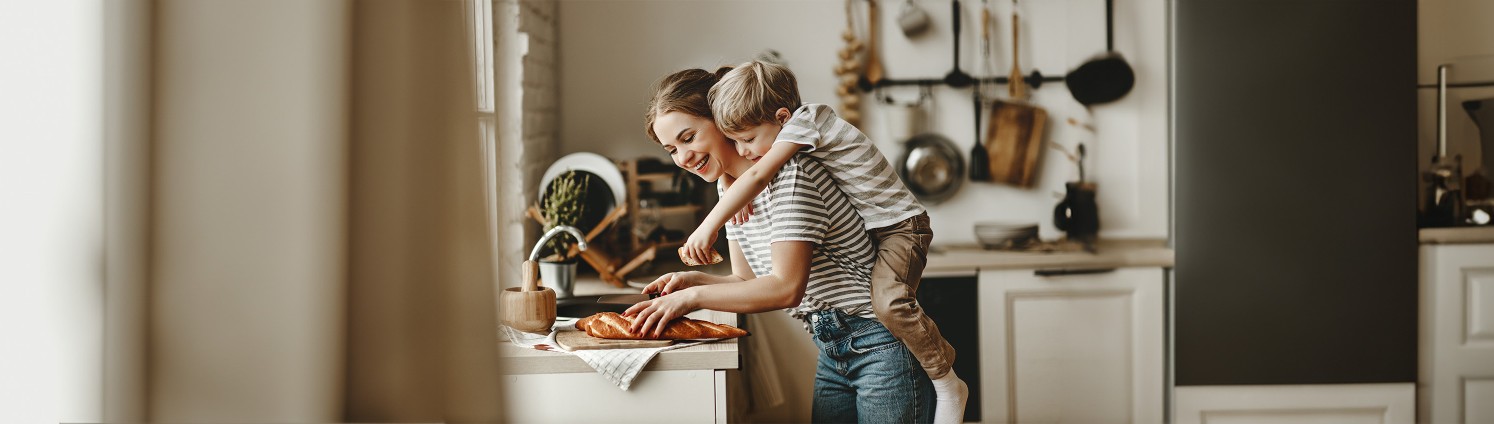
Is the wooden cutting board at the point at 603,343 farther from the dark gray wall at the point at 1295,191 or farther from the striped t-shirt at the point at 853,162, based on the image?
the dark gray wall at the point at 1295,191

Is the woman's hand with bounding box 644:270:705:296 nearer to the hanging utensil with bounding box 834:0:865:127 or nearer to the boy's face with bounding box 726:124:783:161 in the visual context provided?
the boy's face with bounding box 726:124:783:161

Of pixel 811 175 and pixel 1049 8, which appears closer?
pixel 811 175

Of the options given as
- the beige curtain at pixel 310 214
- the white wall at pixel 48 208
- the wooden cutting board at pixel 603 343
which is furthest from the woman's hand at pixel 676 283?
the beige curtain at pixel 310 214

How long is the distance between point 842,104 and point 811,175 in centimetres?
164

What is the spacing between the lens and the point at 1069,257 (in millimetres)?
2754

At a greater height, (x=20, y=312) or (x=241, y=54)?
(x=241, y=54)

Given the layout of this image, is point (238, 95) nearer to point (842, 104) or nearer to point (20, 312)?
point (20, 312)

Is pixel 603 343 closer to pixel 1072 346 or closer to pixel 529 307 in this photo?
pixel 529 307

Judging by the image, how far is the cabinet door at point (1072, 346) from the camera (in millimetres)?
2764

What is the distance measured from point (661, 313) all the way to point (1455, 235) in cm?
224

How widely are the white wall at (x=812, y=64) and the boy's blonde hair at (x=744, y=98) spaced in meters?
1.55

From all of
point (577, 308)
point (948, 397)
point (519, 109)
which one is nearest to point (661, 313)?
point (948, 397)

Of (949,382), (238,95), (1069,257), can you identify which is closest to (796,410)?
(1069,257)

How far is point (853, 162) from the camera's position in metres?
1.60
